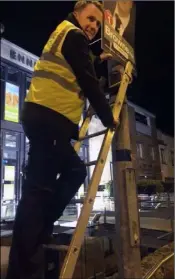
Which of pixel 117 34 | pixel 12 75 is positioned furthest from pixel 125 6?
pixel 12 75

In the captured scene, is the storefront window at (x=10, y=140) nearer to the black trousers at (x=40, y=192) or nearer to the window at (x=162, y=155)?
the window at (x=162, y=155)

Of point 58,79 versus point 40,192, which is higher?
point 58,79

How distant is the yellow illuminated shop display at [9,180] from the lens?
10.9ft

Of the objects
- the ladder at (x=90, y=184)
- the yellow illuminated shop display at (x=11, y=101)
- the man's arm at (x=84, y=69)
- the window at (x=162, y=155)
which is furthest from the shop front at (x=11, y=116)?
the man's arm at (x=84, y=69)

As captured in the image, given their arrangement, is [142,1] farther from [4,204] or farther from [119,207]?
[4,204]

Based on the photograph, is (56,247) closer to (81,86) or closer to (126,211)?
(126,211)

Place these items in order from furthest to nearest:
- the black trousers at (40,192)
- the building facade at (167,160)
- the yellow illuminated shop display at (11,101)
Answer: the yellow illuminated shop display at (11,101)
the building facade at (167,160)
the black trousers at (40,192)

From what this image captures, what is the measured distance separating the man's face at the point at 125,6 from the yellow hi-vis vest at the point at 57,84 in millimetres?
527

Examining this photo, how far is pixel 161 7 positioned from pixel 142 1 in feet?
0.99

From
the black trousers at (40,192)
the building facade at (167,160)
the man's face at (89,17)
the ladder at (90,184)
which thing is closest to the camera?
the ladder at (90,184)

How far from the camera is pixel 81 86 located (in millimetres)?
968

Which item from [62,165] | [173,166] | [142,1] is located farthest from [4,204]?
[142,1]

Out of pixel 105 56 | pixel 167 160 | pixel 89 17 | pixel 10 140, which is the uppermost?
pixel 89 17

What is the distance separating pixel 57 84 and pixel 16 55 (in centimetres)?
338
